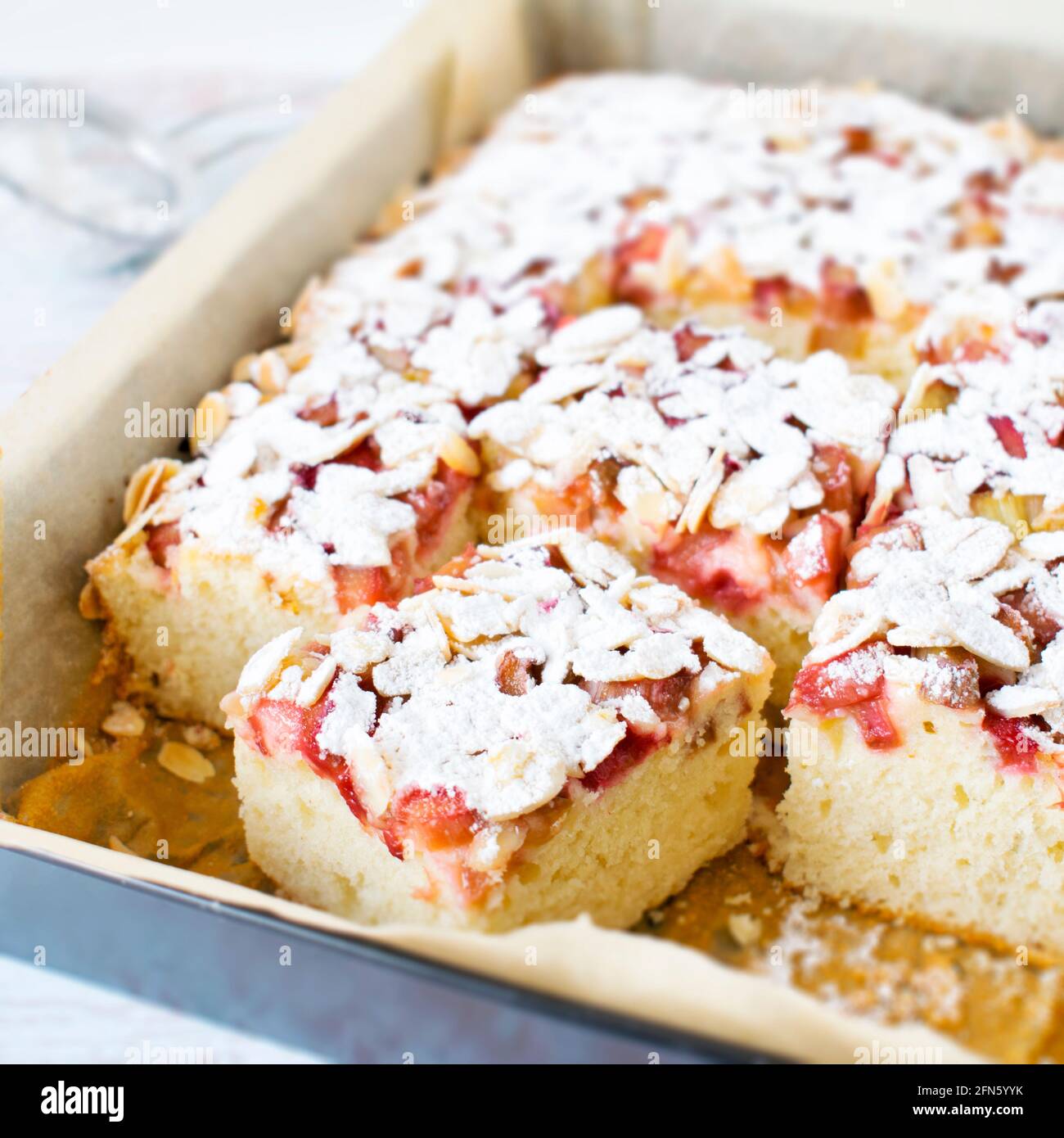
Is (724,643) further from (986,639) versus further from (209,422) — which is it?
(209,422)

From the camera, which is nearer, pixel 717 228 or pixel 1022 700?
pixel 1022 700

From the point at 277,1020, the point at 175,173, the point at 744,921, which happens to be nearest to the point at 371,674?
the point at 277,1020

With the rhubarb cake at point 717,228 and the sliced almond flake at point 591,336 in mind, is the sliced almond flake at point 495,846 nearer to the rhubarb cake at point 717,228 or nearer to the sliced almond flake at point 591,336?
the rhubarb cake at point 717,228

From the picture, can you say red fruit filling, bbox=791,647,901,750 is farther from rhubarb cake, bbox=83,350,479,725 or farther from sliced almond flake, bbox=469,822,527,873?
rhubarb cake, bbox=83,350,479,725

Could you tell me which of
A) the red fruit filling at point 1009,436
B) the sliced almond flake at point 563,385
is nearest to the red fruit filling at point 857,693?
the red fruit filling at point 1009,436

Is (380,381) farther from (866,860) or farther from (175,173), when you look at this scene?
(175,173)

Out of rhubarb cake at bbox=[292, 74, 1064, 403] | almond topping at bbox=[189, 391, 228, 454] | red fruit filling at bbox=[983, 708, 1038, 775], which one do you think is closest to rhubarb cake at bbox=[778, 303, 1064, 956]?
red fruit filling at bbox=[983, 708, 1038, 775]

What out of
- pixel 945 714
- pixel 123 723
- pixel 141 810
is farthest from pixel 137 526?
pixel 945 714
